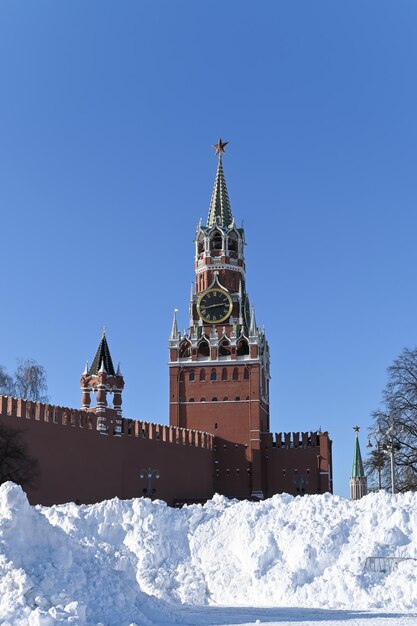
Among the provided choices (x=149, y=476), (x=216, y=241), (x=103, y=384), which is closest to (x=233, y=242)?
(x=216, y=241)

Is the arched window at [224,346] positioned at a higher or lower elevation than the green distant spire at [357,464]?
higher

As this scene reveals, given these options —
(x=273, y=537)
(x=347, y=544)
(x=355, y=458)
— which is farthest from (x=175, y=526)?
(x=355, y=458)

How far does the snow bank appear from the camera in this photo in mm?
16312

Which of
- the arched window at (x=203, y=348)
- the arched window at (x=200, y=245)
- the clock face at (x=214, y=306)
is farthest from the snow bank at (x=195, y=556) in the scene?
the arched window at (x=200, y=245)

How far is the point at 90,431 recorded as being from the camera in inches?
1569

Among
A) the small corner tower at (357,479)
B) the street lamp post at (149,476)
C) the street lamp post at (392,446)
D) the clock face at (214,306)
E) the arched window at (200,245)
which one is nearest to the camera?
the street lamp post at (392,446)

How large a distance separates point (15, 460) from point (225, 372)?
Result: 76.4 feet

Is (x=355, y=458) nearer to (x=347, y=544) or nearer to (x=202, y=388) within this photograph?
(x=202, y=388)

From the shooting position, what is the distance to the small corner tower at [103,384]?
43.1 meters

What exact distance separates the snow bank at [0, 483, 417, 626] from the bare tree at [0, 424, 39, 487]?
7946 mm

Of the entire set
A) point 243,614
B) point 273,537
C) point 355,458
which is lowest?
point 243,614

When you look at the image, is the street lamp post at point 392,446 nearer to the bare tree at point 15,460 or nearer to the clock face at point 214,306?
the bare tree at point 15,460

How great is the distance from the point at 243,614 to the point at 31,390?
115 ft

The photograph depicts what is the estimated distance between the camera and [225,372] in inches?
2195
